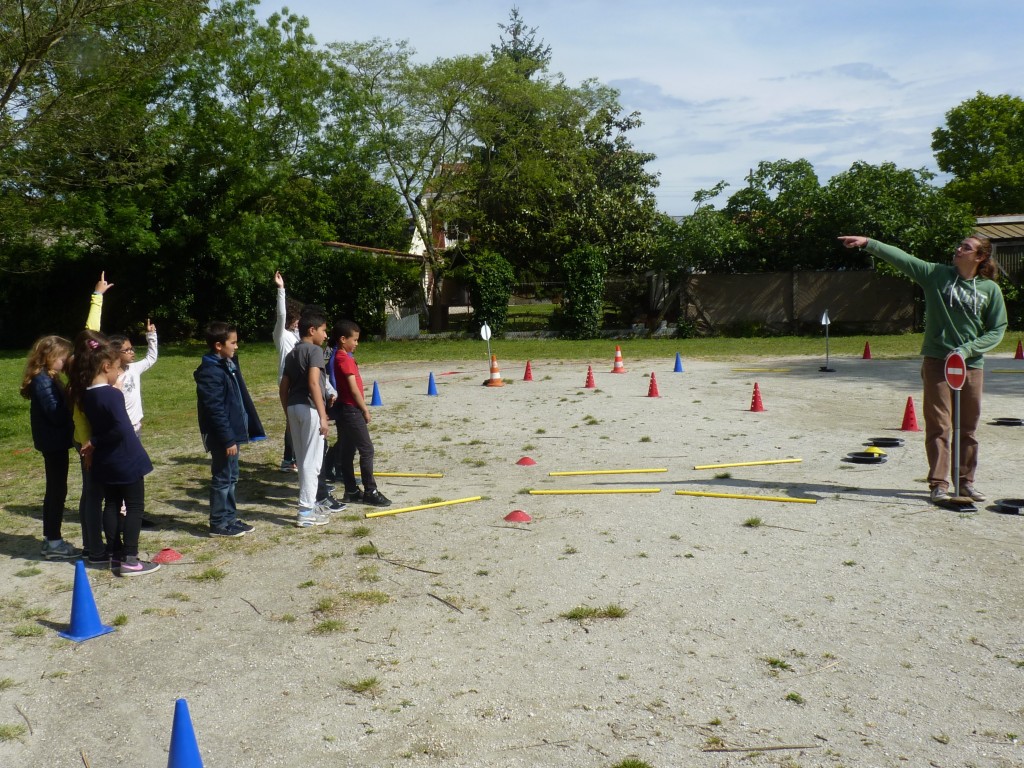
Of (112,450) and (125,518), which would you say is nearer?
(112,450)

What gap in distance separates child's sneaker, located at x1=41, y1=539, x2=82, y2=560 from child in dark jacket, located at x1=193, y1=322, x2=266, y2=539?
3.21ft

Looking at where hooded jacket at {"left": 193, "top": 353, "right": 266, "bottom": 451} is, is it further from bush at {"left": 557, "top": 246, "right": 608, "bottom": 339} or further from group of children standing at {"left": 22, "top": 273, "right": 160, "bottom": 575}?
bush at {"left": 557, "top": 246, "right": 608, "bottom": 339}

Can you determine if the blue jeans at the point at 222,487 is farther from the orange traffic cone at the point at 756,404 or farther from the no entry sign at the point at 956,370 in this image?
the orange traffic cone at the point at 756,404

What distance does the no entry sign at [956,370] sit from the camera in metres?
6.81

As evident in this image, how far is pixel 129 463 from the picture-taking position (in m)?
5.95

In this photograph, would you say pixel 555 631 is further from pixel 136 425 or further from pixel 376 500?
A: pixel 136 425

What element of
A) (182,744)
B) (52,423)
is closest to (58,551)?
(52,423)

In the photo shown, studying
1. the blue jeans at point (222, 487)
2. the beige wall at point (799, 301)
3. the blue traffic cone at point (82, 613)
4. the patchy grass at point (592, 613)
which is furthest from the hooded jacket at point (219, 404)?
the beige wall at point (799, 301)

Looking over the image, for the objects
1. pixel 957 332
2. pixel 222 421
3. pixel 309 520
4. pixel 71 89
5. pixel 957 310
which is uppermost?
pixel 71 89

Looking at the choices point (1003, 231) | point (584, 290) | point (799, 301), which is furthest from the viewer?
point (1003, 231)

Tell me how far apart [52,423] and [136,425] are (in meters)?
1.16

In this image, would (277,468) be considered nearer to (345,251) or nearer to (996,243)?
(345,251)

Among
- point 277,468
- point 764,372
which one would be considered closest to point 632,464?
point 277,468

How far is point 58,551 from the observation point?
6445 mm
